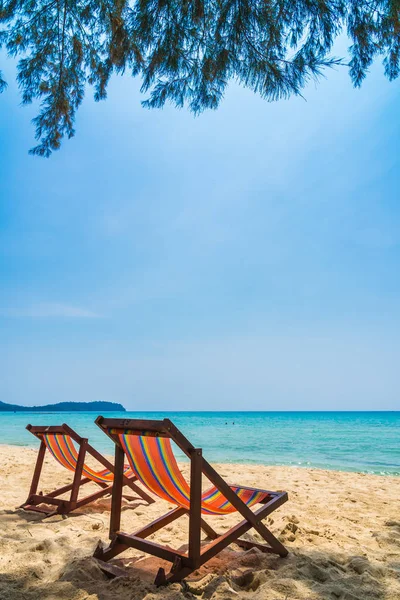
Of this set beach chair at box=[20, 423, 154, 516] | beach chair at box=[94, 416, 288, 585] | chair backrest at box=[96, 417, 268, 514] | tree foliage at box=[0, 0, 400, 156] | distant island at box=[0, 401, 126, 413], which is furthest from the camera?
distant island at box=[0, 401, 126, 413]

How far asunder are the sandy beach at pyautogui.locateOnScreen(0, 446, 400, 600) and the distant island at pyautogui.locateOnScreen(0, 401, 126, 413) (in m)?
109

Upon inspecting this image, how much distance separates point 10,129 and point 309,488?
23.0ft

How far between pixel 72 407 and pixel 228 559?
117691 mm

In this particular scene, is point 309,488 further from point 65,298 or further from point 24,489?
point 65,298

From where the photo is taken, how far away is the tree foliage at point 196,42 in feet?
10.7

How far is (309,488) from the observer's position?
5.27 meters

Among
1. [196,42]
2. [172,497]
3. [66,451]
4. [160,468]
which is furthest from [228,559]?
[196,42]

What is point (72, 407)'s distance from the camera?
110438mm

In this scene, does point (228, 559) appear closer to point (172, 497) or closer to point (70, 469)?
point (172, 497)

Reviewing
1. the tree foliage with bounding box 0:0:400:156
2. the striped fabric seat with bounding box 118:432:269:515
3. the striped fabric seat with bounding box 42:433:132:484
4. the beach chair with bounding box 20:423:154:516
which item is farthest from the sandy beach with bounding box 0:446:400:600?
the tree foliage with bounding box 0:0:400:156

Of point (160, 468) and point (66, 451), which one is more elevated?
point (160, 468)

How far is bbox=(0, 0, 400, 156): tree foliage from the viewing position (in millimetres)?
3248

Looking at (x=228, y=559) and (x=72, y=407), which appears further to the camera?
(x=72, y=407)

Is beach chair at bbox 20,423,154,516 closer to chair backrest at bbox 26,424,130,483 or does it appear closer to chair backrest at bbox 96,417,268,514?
chair backrest at bbox 26,424,130,483
